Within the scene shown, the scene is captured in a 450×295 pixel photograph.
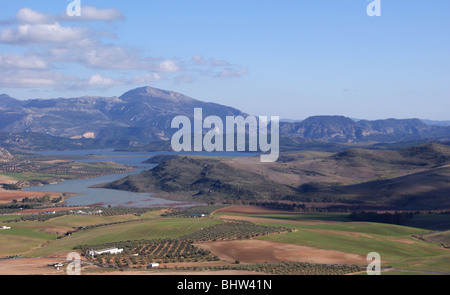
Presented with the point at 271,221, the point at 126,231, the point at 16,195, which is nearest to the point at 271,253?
the point at 126,231

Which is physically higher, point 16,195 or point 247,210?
point 16,195

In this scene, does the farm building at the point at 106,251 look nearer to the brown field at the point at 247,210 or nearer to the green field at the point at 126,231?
the green field at the point at 126,231

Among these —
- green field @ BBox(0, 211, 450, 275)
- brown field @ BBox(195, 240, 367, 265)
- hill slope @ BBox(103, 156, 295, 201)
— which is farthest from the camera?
hill slope @ BBox(103, 156, 295, 201)

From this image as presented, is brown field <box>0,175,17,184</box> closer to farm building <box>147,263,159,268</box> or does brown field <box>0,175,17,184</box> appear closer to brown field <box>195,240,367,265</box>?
brown field <box>195,240,367,265</box>

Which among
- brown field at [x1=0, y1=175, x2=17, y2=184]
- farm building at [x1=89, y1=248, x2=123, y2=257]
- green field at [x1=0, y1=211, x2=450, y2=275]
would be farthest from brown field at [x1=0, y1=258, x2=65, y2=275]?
brown field at [x1=0, y1=175, x2=17, y2=184]

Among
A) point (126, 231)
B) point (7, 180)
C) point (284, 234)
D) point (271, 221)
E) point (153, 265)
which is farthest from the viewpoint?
point (7, 180)

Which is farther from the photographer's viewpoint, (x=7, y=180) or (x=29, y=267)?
(x=7, y=180)

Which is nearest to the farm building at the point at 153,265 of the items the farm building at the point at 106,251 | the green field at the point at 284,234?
the farm building at the point at 106,251

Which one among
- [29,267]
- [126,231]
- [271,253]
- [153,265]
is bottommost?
[126,231]

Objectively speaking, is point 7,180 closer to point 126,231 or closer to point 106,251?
point 126,231

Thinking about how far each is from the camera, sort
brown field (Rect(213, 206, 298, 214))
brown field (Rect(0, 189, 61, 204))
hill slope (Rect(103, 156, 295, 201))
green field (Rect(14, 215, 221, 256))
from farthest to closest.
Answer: hill slope (Rect(103, 156, 295, 201)) → brown field (Rect(0, 189, 61, 204)) → brown field (Rect(213, 206, 298, 214)) → green field (Rect(14, 215, 221, 256))
